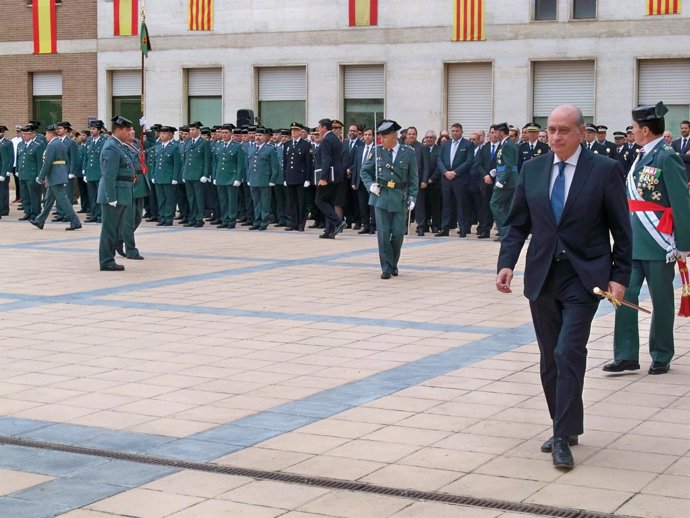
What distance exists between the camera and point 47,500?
587 centimetres

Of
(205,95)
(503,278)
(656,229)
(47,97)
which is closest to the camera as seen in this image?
(503,278)

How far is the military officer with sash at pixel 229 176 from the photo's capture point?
23.6m

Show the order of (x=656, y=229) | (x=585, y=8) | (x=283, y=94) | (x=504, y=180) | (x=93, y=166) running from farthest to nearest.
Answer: (x=283, y=94) < (x=585, y=8) < (x=93, y=166) < (x=504, y=180) < (x=656, y=229)

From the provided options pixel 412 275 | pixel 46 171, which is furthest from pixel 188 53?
pixel 412 275

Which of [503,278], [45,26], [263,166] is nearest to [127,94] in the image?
[45,26]

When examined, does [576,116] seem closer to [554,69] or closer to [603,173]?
[603,173]

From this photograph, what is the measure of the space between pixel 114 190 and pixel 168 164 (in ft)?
28.5

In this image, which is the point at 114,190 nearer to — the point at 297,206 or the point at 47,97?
the point at 297,206

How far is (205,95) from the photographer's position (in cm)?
3438

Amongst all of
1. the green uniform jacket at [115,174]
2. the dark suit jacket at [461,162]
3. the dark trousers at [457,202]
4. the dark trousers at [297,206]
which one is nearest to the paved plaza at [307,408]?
the green uniform jacket at [115,174]

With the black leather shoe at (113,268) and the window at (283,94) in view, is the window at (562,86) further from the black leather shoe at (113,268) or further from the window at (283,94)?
the black leather shoe at (113,268)

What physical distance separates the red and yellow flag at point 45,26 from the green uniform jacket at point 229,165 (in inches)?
573

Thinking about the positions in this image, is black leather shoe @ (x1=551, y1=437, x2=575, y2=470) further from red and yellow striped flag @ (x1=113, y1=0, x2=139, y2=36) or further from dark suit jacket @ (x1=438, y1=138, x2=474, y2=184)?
red and yellow striped flag @ (x1=113, y1=0, x2=139, y2=36)

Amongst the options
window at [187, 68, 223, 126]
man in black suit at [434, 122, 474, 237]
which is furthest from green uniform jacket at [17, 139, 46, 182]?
window at [187, 68, 223, 126]
